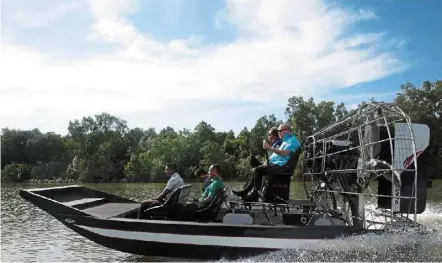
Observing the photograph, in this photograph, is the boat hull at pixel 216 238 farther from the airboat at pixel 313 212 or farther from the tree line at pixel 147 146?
the tree line at pixel 147 146

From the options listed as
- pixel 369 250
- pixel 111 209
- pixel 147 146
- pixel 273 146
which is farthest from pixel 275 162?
pixel 147 146

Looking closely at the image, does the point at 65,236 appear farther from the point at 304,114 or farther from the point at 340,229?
the point at 304,114

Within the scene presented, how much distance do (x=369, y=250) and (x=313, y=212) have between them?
1296mm

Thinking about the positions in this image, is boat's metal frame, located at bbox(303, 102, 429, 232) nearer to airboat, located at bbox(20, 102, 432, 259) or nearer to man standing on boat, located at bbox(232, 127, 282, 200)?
airboat, located at bbox(20, 102, 432, 259)

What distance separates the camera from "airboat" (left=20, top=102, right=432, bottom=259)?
794cm

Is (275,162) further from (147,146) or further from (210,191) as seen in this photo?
(147,146)

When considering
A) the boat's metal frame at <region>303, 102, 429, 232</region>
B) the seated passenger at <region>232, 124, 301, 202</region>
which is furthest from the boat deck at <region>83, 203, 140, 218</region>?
the boat's metal frame at <region>303, 102, 429, 232</region>

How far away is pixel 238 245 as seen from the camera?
8000mm

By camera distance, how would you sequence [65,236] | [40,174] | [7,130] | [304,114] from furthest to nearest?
[7,130] < [40,174] < [304,114] < [65,236]

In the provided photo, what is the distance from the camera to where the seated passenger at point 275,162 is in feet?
30.0

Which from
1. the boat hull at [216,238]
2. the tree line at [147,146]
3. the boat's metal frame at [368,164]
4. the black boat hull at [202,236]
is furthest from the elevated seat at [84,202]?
the tree line at [147,146]

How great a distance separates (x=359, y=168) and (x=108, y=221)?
480 cm

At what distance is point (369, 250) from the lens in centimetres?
775

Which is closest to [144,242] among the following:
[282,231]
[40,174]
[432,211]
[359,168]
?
[282,231]
